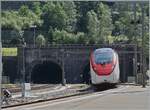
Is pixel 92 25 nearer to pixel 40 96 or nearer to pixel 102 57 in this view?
pixel 102 57

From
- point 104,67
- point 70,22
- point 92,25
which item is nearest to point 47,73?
point 92,25

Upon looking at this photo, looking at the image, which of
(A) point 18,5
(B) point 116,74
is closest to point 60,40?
(A) point 18,5

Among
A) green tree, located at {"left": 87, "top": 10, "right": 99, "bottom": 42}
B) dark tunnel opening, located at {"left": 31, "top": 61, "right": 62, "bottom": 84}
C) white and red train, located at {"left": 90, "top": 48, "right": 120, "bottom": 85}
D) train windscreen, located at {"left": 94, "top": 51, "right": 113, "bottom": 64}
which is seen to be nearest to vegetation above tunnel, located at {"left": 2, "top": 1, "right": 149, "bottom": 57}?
green tree, located at {"left": 87, "top": 10, "right": 99, "bottom": 42}

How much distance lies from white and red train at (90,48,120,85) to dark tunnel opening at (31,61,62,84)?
38136mm

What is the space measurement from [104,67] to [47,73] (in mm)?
40703

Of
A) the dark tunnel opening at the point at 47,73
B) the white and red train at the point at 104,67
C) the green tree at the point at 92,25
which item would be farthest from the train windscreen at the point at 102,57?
the green tree at the point at 92,25

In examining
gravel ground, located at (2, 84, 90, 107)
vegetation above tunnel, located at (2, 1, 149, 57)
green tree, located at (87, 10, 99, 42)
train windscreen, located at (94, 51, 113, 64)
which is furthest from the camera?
vegetation above tunnel, located at (2, 1, 149, 57)

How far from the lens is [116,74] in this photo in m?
54.7

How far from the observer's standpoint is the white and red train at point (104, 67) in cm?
5316

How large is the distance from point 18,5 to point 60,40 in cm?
2031

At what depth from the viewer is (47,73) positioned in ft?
305

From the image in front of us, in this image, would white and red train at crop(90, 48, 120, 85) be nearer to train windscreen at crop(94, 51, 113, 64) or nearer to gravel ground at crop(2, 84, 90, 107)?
train windscreen at crop(94, 51, 113, 64)

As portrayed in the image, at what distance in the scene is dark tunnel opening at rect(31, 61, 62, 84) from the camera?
9206 centimetres

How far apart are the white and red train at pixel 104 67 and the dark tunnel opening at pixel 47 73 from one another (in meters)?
38.1
